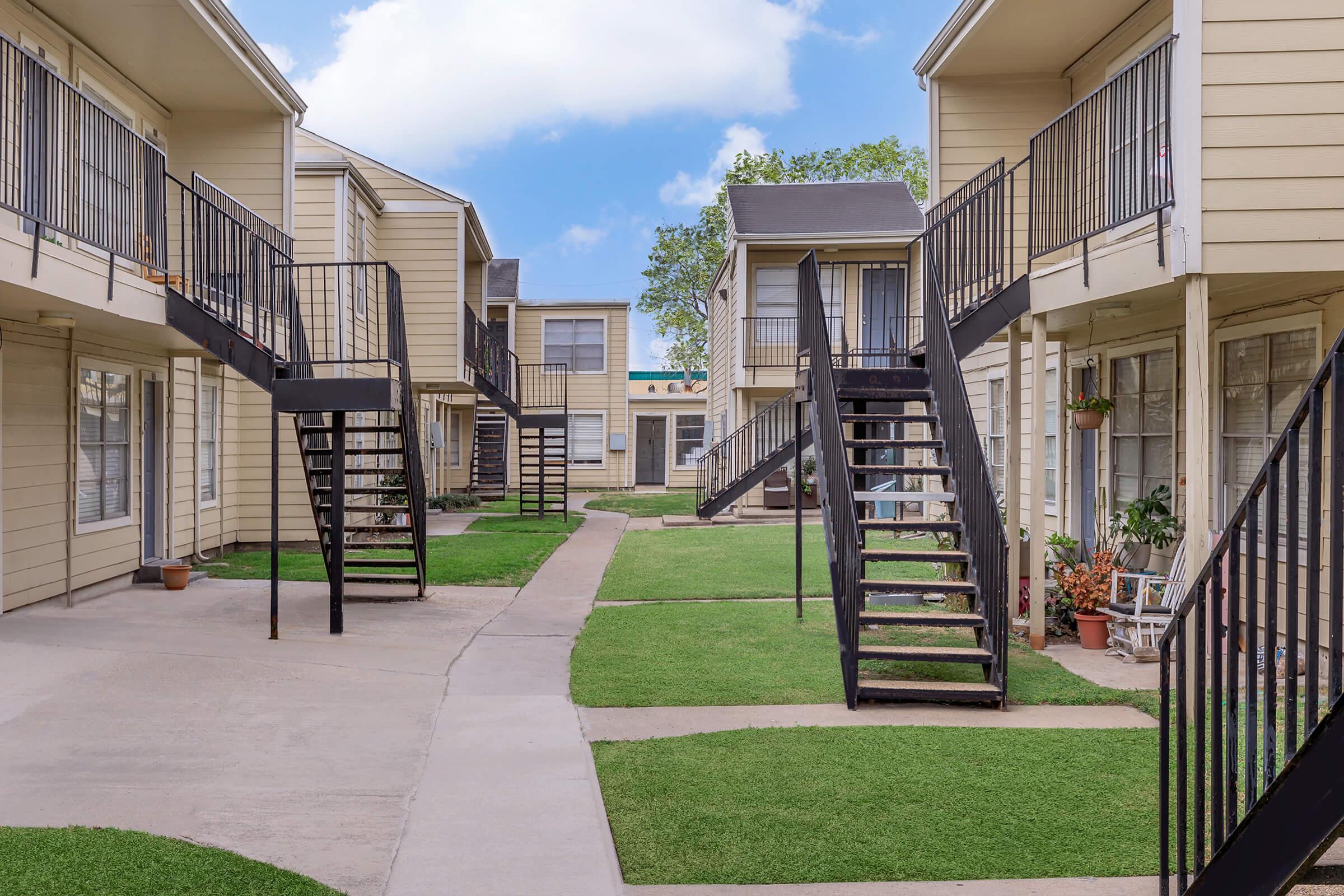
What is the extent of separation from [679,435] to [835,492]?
85.7 ft

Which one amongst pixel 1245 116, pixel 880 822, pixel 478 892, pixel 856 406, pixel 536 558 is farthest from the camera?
pixel 536 558

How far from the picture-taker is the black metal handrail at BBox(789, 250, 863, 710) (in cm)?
616

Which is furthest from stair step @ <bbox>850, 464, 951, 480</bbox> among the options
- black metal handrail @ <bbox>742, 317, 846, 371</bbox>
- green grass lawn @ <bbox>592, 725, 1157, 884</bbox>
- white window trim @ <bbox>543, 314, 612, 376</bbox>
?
white window trim @ <bbox>543, 314, 612, 376</bbox>

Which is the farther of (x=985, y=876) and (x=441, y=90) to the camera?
(x=441, y=90)

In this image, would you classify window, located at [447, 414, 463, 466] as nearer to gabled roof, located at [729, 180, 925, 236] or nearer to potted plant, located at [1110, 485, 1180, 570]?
gabled roof, located at [729, 180, 925, 236]

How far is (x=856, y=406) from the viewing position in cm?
841

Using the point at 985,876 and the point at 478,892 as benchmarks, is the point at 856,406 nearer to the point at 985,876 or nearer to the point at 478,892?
the point at 985,876

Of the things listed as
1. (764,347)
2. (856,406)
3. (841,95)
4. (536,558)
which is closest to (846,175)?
(764,347)

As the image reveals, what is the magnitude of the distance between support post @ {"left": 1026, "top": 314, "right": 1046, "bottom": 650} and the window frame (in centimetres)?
2468

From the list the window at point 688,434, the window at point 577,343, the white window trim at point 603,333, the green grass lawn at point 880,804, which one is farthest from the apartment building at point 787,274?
the green grass lawn at point 880,804

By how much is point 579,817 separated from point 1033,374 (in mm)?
5271

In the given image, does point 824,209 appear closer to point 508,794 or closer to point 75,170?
point 75,170

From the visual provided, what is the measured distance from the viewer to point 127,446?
1090cm

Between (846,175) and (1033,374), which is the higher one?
(846,175)
